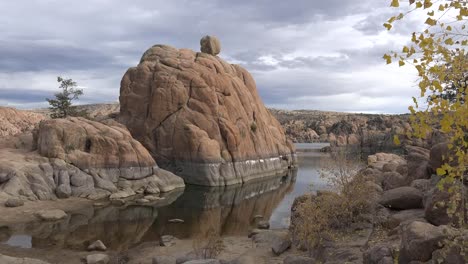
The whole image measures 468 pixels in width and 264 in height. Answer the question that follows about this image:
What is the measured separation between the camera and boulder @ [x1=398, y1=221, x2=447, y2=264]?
8.20 m

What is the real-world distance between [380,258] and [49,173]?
29488mm

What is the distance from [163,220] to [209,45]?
40123 millimetres

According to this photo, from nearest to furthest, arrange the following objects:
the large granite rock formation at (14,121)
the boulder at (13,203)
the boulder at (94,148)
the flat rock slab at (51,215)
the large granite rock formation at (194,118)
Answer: the flat rock slab at (51,215) < the boulder at (13,203) < the boulder at (94,148) < the large granite rock formation at (194,118) < the large granite rock formation at (14,121)

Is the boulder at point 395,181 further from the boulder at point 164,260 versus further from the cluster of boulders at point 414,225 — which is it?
the boulder at point 164,260

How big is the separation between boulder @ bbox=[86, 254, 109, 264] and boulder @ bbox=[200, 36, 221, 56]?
157 ft

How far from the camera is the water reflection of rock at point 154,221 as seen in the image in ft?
70.7

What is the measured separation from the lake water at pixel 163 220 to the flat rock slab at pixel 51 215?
566 mm

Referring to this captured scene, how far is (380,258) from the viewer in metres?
9.51

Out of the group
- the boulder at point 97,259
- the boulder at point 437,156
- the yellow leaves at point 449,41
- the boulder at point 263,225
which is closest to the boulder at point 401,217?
the boulder at point 437,156

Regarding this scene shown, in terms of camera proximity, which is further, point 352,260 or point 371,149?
point 371,149

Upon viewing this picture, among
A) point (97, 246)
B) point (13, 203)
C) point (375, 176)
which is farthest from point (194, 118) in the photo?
point (97, 246)

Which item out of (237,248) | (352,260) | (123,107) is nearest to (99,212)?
(237,248)

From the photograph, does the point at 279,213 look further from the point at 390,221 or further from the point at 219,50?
the point at 219,50

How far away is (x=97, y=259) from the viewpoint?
17.0 metres
